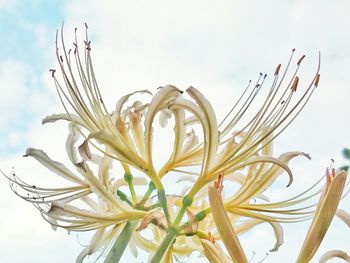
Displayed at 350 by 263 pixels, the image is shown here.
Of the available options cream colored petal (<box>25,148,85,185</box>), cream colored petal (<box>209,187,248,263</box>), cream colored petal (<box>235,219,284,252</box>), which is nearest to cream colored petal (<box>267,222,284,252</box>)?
cream colored petal (<box>235,219,284,252</box>)

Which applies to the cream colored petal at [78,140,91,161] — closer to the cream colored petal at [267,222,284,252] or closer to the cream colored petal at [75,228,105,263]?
the cream colored petal at [75,228,105,263]

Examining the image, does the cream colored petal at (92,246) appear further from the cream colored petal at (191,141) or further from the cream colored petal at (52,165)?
the cream colored petal at (191,141)

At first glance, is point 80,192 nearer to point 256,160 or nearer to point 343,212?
point 256,160

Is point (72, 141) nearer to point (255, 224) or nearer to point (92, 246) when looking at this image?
point (92, 246)

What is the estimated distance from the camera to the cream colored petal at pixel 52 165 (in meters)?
→ 1.62

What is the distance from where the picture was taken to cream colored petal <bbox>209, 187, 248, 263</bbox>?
1029 millimetres

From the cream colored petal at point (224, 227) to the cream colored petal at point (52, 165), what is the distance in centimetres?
70

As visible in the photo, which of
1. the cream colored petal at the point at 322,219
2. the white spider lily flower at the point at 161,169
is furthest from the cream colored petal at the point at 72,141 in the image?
the cream colored petal at the point at 322,219

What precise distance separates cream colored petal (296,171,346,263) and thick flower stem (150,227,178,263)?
41 cm

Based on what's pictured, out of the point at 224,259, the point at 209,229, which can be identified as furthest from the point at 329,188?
the point at 209,229

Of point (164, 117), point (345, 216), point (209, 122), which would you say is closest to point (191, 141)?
point (164, 117)

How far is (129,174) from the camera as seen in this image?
1699mm

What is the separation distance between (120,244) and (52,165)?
1.01ft

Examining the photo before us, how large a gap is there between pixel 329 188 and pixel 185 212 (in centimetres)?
53
